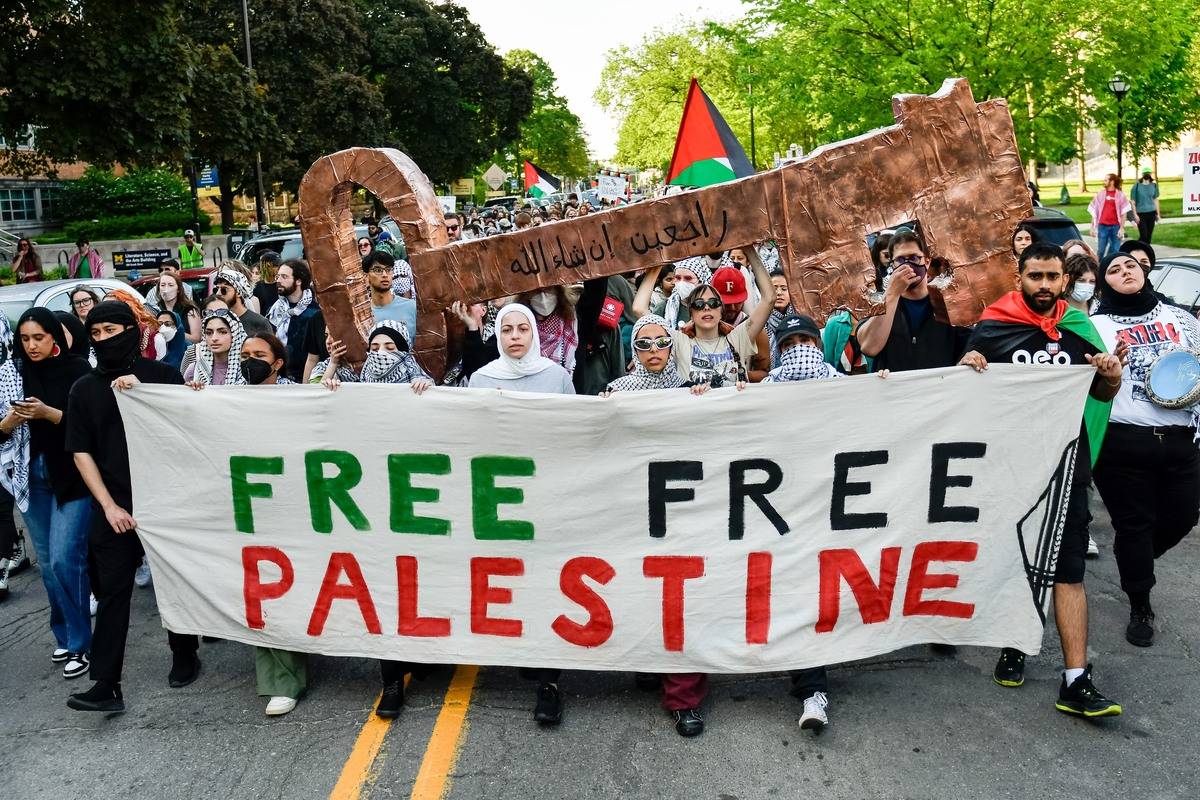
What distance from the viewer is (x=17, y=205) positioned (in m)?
44.1

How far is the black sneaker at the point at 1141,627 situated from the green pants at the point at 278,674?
3888mm

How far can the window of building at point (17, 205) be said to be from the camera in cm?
4309

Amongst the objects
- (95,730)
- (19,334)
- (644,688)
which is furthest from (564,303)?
(95,730)

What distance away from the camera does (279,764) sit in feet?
14.0

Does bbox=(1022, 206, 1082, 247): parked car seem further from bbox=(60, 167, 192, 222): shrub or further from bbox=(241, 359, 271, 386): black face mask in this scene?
bbox=(60, 167, 192, 222): shrub

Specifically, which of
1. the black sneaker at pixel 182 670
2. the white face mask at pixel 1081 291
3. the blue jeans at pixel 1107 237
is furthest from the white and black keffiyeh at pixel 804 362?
the blue jeans at pixel 1107 237

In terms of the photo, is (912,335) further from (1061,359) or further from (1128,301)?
(1128,301)

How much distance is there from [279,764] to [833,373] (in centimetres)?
302

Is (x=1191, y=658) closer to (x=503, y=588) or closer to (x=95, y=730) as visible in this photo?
(x=503, y=588)

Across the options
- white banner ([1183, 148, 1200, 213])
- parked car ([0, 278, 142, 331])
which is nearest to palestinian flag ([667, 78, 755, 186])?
parked car ([0, 278, 142, 331])

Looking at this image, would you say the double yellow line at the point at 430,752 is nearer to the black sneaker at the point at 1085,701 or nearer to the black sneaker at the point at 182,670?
the black sneaker at the point at 182,670

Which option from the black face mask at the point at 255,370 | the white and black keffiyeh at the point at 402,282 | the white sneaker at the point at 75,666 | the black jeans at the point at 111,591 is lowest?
the white sneaker at the point at 75,666

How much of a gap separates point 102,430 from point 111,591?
29.1 inches

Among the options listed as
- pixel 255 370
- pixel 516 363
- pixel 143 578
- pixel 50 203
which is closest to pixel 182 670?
pixel 255 370
